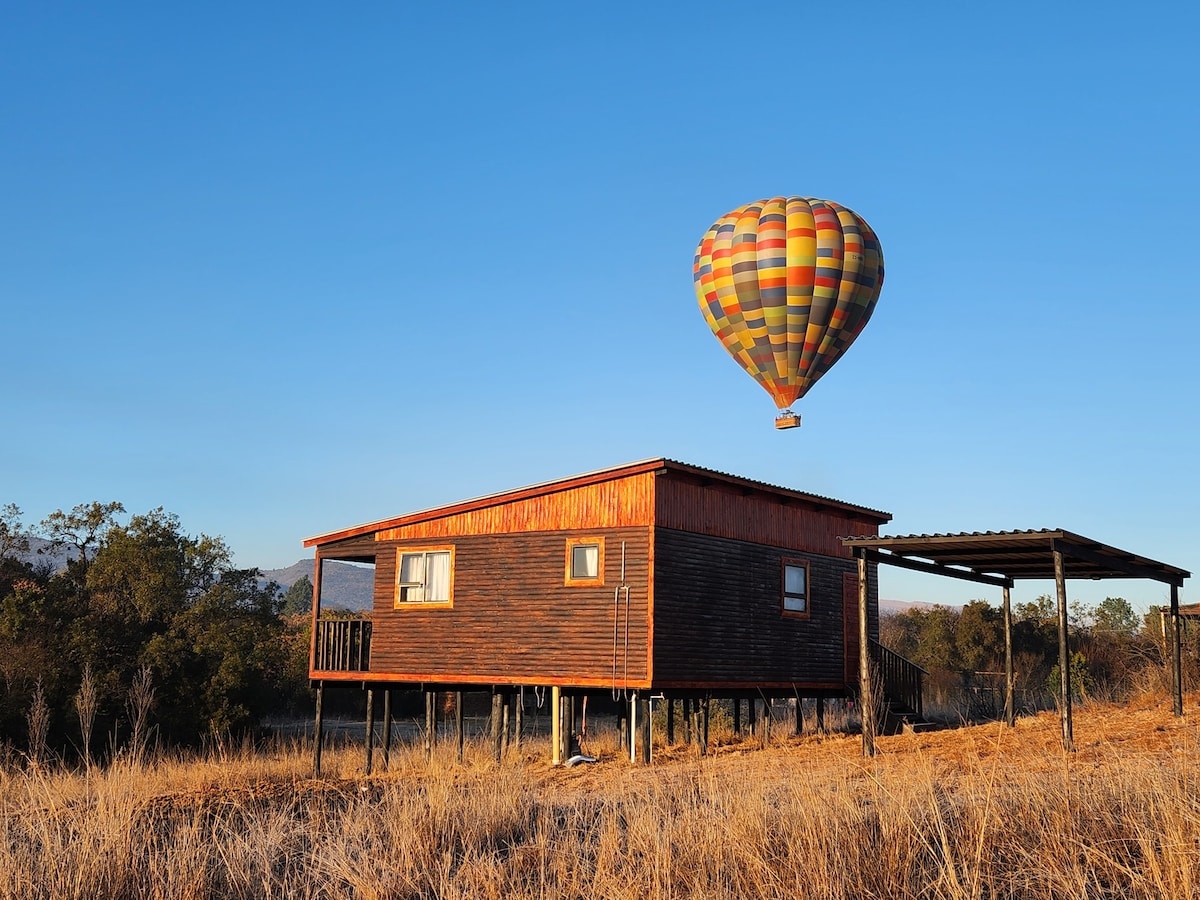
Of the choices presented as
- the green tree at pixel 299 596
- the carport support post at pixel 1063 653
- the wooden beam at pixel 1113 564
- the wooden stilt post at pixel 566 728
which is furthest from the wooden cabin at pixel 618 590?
the green tree at pixel 299 596

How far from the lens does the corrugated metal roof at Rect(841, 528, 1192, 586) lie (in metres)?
16.7

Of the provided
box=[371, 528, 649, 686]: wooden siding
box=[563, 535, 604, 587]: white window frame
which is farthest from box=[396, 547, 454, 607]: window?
box=[563, 535, 604, 587]: white window frame

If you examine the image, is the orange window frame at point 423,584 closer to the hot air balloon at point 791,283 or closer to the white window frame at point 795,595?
the white window frame at point 795,595

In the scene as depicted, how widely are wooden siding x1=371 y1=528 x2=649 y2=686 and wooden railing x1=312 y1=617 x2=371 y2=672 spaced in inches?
22.6

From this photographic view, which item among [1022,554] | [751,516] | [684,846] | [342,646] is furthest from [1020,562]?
[342,646]

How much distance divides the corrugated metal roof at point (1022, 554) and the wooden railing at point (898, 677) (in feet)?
9.70

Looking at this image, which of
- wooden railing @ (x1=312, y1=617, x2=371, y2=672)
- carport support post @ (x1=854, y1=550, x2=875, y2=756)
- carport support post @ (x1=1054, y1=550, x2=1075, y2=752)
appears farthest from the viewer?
wooden railing @ (x1=312, y1=617, x2=371, y2=672)

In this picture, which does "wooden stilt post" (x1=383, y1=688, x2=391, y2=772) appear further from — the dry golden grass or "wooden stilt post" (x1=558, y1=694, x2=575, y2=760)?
the dry golden grass

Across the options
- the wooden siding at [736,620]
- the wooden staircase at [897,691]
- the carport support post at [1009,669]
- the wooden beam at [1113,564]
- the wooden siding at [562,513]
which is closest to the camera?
the wooden beam at [1113,564]

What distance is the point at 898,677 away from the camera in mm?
24094

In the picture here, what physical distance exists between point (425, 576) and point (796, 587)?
8430mm

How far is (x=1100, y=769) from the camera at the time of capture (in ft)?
37.8

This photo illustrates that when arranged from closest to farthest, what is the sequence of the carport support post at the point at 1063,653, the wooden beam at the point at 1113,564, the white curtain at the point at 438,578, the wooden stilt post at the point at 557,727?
the carport support post at the point at 1063,653, the wooden beam at the point at 1113,564, the wooden stilt post at the point at 557,727, the white curtain at the point at 438,578

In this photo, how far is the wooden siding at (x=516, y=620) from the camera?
2222 centimetres
